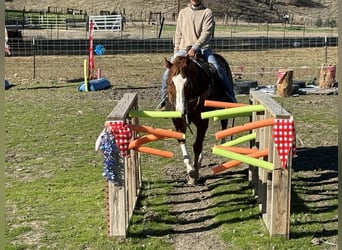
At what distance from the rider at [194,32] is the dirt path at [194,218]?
42.9 inches

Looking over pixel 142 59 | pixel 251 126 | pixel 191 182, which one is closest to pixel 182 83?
pixel 251 126

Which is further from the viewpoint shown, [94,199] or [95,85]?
[95,85]

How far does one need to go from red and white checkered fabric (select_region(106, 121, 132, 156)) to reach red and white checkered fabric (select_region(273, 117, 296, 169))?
51.1 inches

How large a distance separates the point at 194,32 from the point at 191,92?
1354 millimetres

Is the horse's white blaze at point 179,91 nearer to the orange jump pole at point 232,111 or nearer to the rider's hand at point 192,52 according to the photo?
the orange jump pole at point 232,111

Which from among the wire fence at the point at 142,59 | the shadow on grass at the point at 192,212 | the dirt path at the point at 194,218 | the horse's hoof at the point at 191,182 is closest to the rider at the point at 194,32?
the horse's hoof at the point at 191,182

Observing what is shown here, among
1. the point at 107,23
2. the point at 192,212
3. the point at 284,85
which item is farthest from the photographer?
the point at 107,23

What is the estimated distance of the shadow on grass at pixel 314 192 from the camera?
17.7 ft

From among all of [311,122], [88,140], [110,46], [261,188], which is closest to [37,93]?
[88,140]

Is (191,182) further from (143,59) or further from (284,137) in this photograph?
(143,59)

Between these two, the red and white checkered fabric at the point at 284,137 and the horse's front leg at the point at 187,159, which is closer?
the red and white checkered fabric at the point at 284,137

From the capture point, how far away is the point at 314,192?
6488mm

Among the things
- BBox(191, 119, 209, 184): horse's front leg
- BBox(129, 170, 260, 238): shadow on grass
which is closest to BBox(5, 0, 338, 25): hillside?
BBox(191, 119, 209, 184): horse's front leg

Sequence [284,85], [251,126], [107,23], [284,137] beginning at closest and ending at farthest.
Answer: [284,137], [251,126], [284,85], [107,23]
